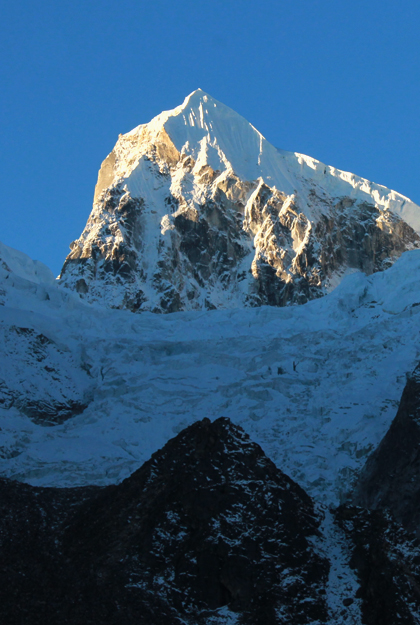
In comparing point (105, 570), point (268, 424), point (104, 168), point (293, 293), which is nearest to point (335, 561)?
point (105, 570)

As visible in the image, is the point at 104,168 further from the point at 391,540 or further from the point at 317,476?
the point at 391,540

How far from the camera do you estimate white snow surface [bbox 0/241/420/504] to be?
171 feet

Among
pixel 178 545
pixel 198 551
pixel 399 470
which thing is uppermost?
pixel 399 470

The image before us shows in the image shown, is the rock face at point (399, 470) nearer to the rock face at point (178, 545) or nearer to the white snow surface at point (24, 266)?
the rock face at point (178, 545)

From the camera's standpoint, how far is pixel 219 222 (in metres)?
106

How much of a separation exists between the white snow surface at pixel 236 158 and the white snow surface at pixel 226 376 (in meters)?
40.8

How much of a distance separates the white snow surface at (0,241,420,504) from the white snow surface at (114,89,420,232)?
40.8 m

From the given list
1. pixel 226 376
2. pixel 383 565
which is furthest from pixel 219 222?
pixel 383 565

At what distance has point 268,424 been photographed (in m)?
55.5

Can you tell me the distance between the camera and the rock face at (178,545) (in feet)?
113

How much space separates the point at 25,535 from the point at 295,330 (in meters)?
32.6

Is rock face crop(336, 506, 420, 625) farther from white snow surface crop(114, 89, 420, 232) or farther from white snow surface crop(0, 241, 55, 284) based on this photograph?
white snow surface crop(114, 89, 420, 232)

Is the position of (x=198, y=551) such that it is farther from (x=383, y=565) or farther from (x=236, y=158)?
(x=236, y=158)

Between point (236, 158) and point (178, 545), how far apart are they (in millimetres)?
82494
